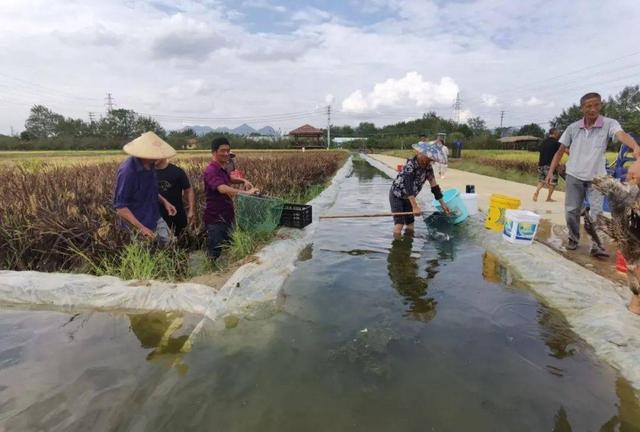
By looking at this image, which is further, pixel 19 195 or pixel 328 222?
pixel 328 222

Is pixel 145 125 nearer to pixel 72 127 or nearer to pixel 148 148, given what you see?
pixel 72 127

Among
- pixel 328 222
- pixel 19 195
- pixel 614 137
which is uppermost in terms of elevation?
pixel 614 137

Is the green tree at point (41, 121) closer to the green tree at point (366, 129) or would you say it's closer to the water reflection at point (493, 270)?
the green tree at point (366, 129)

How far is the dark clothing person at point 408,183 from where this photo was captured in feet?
16.5

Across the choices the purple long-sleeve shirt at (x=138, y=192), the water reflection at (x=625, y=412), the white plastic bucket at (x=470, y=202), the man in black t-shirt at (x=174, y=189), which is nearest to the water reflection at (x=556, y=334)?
the water reflection at (x=625, y=412)

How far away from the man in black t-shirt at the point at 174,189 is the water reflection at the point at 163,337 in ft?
4.54

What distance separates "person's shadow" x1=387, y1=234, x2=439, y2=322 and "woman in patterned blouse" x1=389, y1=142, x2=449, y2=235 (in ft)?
1.75

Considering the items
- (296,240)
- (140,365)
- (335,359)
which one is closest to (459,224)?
(296,240)

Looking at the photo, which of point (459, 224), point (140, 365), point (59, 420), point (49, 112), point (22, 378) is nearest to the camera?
point (59, 420)

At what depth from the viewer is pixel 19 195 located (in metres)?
4.87

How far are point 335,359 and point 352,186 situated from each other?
35.0 feet

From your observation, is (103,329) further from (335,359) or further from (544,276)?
(544,276)

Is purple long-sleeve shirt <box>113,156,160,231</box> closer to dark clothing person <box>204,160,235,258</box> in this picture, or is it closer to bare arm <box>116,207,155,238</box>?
bare arm <box>116,207,155,238</box>

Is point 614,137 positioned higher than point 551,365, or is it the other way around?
point 614,137
